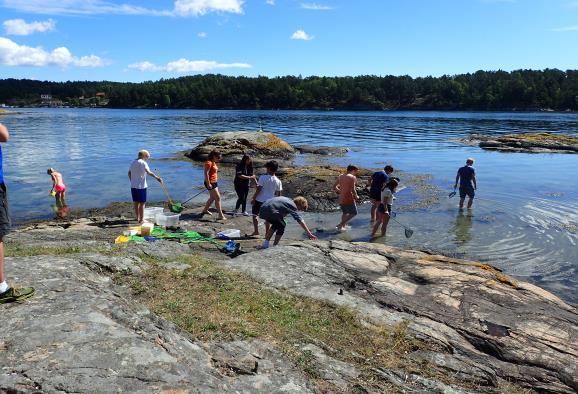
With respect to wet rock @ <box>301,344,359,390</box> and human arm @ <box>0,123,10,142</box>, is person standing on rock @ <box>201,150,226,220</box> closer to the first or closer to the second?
wet rock @ <box>301,344,359,390</box>

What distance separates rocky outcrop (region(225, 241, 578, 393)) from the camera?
19.8ft

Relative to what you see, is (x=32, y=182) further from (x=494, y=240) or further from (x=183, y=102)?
(x=183, y=102)

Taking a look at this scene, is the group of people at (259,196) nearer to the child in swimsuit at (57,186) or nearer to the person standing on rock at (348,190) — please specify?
the person standing on rock at (348,190)

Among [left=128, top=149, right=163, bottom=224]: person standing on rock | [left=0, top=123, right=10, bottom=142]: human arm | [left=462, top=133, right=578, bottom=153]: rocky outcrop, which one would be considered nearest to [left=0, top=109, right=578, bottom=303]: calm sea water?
[left=462, top=133, right=578, bottom=153]: rocky outcrop

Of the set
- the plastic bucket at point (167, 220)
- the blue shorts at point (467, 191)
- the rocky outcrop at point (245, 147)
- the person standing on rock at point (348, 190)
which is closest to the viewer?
the plastic bucket at point (167, 220)

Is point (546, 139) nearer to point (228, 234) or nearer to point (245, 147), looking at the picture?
point (245, 147)

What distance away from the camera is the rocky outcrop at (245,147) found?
31.5 metres

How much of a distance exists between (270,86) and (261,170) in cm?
13953

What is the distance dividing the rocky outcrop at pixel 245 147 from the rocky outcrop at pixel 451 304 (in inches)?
876

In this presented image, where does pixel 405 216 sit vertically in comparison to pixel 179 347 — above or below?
below

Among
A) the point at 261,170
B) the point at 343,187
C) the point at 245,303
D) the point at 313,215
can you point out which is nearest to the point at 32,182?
the point at 261,170

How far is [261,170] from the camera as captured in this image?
2600cm

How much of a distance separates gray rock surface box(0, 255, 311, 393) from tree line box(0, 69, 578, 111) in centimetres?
14081

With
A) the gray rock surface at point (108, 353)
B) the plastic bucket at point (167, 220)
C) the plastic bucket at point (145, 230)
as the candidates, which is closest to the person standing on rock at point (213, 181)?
the plastic bucket at point (167, 220)
